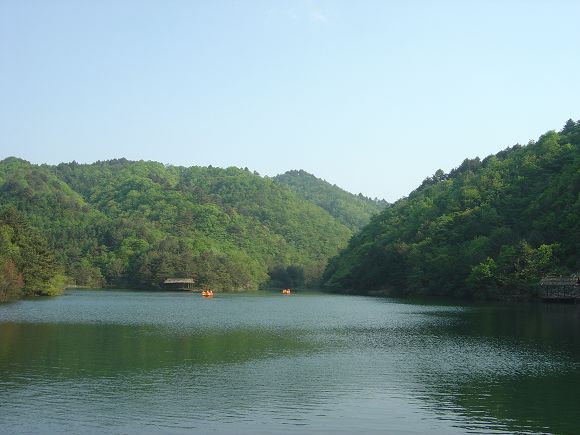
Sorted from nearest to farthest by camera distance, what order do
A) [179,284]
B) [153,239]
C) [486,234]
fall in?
[486,234] < [179,284] < [153,239]

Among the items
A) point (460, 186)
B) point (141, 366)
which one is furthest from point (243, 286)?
point (141, 366)

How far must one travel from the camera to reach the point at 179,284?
458ft

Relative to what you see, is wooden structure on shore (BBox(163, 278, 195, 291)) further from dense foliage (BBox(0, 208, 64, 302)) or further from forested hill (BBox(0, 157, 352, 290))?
dense foliage (BBox(0, 208, 64, 302))

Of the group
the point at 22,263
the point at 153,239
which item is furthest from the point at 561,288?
the point at 153,239

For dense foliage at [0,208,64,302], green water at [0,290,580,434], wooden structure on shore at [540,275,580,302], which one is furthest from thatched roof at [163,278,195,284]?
green water at [0,290,580,434]

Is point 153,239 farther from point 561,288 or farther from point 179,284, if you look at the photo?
point 561,288

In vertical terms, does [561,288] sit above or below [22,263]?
below

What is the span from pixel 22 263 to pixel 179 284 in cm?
5701

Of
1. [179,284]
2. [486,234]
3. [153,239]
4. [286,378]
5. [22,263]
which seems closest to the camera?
[286,378]

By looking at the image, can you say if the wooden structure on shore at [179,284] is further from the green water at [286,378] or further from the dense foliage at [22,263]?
the green water at [286,378]

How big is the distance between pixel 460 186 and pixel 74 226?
8877cm

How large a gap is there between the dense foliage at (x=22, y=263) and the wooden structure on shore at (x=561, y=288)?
60215mm

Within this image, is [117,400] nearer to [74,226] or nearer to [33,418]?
[33,418]

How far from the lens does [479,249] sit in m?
95.9
